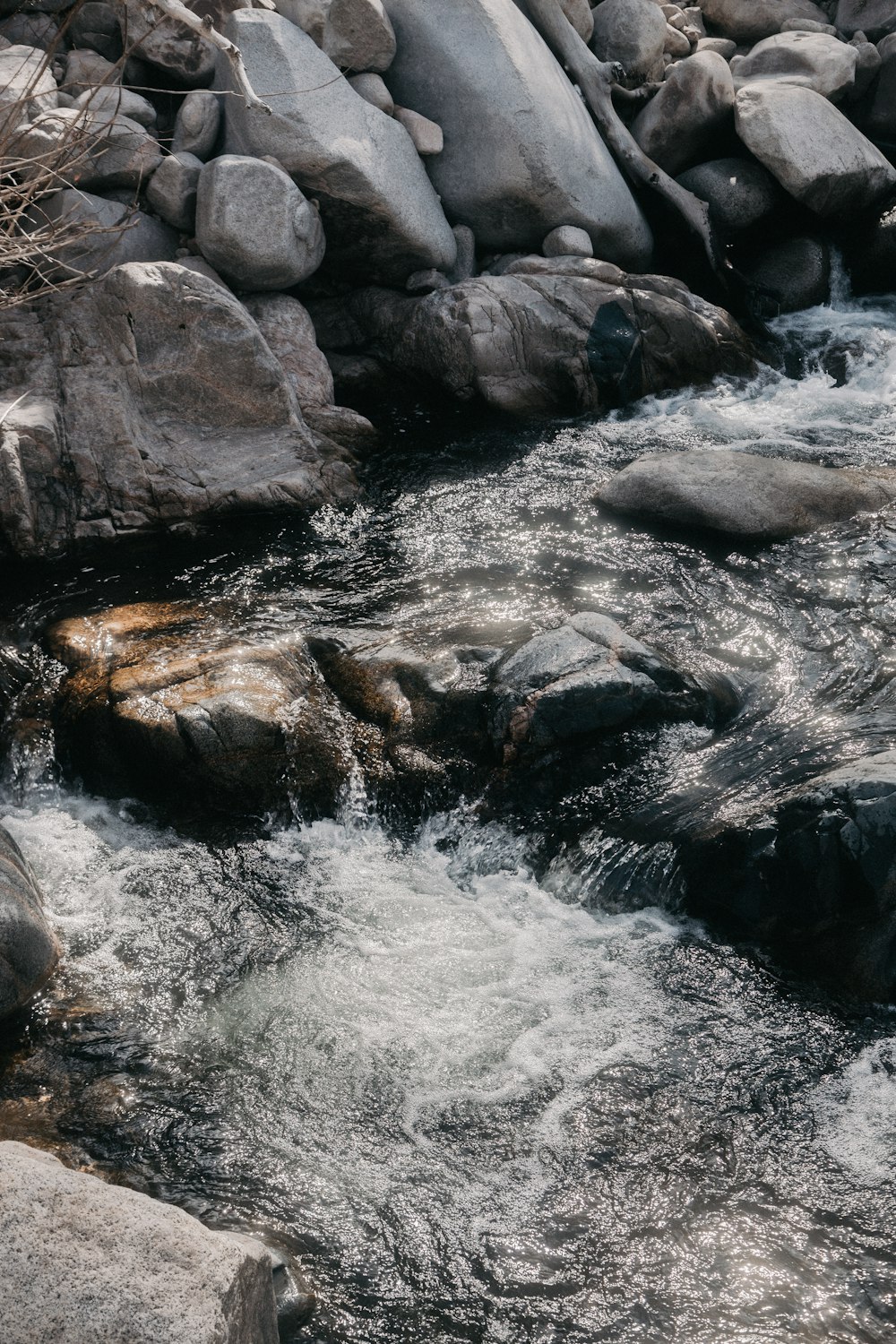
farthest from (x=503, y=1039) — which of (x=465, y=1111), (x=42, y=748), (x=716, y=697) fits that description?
(x=42, y=748)

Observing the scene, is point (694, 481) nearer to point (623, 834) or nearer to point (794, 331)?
point (623, 834)

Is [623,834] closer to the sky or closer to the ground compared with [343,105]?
closer to the ground

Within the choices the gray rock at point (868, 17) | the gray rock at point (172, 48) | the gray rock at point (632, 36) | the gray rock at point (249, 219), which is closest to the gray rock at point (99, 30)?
the gray rock at point (172, 48)

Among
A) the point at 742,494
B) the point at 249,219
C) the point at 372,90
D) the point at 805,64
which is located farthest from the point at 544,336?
the point at 805,64

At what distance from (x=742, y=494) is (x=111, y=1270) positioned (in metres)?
6.63

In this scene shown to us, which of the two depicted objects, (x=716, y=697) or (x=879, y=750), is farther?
(x=716, y=697)

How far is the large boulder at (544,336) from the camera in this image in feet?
32.9

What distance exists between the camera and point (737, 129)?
497 inches

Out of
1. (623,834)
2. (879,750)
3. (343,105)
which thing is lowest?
(623,834)

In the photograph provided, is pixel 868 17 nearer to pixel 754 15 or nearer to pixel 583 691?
pixel 754 15

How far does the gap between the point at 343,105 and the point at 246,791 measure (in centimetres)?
750

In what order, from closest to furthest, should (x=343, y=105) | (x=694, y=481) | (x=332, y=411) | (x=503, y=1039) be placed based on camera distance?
(x=503, y=1039) < (x=694, y=481) < (x=332, y=411) < (x=343, y=105)

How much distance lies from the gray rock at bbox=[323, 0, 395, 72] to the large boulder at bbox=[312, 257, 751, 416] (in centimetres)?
247

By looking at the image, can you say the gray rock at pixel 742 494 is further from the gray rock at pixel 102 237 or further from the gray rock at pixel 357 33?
the gray rock at pixel 357 33
